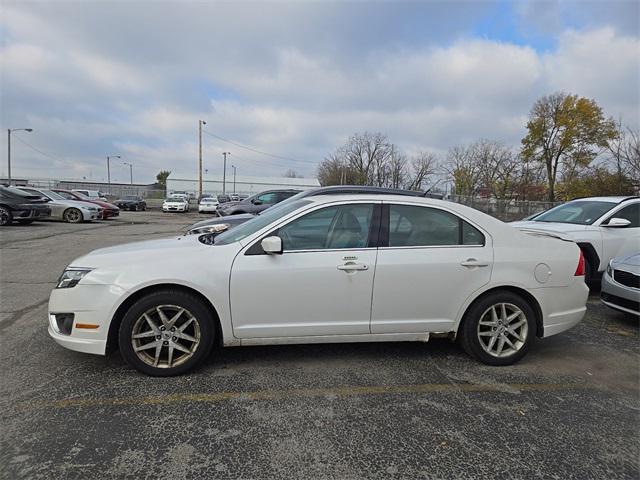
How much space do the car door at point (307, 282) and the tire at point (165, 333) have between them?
0.93 feet

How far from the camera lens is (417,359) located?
3643mm

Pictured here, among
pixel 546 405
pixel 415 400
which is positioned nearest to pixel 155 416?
pixel 415 400

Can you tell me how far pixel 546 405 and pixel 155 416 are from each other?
2915mm

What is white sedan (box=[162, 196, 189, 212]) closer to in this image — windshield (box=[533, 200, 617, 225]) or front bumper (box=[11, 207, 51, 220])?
front bumper (box=[11, 207, 51, 220])

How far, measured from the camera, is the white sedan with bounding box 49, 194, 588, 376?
3.08m

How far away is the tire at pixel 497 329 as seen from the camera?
3.47 meters

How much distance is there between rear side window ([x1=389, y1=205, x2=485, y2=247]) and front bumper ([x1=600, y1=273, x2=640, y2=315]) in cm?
255

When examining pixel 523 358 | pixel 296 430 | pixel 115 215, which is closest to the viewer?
pixel 296 430

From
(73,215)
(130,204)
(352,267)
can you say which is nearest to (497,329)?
(352,267)

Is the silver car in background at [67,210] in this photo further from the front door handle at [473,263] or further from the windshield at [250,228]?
the front door handle at [473,263]

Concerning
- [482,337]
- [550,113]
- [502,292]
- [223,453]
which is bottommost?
[223,453]

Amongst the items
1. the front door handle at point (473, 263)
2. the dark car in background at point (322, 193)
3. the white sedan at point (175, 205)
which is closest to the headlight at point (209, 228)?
the dark car in background at point (322, 193)

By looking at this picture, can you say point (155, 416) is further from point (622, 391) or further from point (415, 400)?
point (622, 391)

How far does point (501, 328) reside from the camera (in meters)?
3.51
